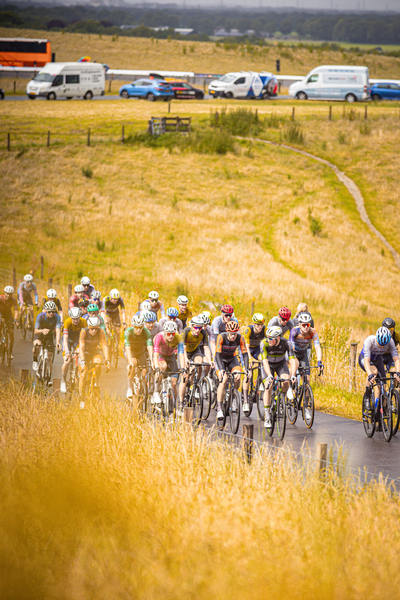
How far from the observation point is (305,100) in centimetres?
6341


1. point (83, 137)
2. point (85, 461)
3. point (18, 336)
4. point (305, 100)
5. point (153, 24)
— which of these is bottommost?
point (18, 336)

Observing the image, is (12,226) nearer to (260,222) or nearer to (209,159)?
(260,222)

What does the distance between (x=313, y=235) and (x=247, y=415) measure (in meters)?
27.1

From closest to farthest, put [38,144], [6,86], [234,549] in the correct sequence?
[234,549] → [38,144] → [6,86]

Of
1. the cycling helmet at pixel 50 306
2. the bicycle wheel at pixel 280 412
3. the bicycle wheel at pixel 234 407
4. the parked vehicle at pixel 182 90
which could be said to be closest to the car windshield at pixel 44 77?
the parked vehicle at pixel 182 90

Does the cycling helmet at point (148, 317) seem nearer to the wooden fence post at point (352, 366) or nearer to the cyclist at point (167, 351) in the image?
the cyclist at point (167, 351)

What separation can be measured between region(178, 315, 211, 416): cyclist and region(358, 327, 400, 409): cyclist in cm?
265

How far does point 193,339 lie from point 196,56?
81.7 m

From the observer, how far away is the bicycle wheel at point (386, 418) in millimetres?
12088

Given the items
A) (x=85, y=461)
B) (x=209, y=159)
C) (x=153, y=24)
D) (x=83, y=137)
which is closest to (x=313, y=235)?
(x=209, y=159)

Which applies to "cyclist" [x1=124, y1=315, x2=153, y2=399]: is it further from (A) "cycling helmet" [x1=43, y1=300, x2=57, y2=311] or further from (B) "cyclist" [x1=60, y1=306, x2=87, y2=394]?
(A) "cycling helmet" [x1=43, y1=300, x2=57, y2=311]

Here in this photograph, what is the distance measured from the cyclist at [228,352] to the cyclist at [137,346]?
121 cm

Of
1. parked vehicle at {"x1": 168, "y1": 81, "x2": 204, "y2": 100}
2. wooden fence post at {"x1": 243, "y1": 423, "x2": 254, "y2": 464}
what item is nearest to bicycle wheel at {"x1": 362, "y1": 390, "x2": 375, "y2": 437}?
wooden fence post at {"x1": 243, "y1": 423, "x2": 254, "y2": 464}

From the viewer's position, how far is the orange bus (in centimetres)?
5931
